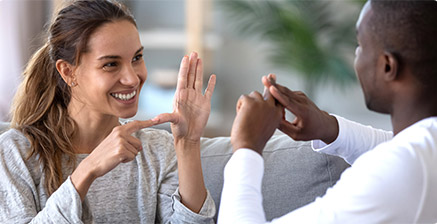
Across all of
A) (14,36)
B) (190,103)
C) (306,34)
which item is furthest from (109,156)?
(306,34)

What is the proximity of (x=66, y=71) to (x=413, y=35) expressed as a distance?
3.39ft

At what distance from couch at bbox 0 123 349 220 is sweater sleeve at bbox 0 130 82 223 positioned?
50 centimetres

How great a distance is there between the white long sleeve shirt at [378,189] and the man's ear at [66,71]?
2.58 feet

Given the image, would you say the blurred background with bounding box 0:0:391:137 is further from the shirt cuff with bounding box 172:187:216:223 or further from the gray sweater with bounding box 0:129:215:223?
the shirt cuff with bounding box 172:187:216:223

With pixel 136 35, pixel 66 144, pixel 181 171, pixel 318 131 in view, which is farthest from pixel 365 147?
pixel 66 144

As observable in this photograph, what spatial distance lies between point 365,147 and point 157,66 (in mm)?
3397

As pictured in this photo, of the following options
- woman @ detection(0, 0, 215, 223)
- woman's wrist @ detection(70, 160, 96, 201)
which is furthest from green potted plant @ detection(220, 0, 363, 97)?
woman's wrist @ detection(70, 160, 96, 201)

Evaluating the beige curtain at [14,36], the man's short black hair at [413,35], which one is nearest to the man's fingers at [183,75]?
the man's short black hair at [413,35]

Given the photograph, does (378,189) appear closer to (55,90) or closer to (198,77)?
(198,77)

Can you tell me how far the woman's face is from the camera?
1.54 metres

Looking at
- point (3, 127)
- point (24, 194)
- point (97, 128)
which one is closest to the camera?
point (24, 194)

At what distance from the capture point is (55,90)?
5.46 ft

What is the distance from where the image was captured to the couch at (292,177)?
63.9 inches

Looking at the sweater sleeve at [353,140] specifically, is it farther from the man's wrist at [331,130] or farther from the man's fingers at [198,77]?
the man's fingers at [198,77]
